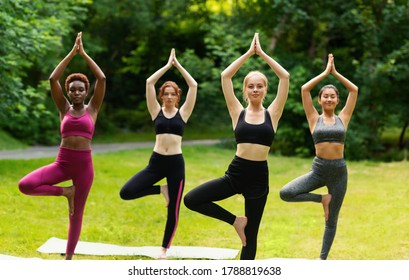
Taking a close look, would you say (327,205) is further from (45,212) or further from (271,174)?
(271,174)

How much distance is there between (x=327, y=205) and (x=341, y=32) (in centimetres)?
1439

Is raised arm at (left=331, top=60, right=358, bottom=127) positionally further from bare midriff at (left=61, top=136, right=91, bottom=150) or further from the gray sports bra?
bare midriff at (left=61, top=136, right=91, bottom=150)

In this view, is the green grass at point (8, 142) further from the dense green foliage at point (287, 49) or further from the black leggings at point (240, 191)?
the black leggings at point (240, 191)

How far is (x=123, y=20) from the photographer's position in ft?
76.6

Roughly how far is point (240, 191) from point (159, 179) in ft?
3.35

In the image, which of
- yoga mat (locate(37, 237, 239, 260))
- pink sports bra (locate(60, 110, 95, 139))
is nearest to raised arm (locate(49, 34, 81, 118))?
pink sports bra (locate(60, 110, 95, 139))

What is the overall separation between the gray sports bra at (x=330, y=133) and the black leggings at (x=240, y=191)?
670mm

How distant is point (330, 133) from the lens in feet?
20.5

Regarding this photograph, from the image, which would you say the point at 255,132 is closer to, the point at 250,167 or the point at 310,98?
the point at 250,167

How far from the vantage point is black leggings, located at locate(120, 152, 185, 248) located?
6484mm

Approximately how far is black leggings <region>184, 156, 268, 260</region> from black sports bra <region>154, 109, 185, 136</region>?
824 millimetres

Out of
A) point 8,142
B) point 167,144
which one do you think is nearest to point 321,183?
point 167,144

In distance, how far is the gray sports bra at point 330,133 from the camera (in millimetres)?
6266
